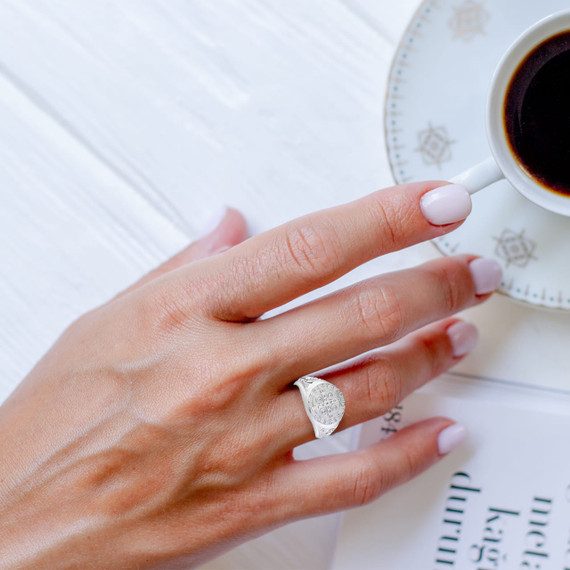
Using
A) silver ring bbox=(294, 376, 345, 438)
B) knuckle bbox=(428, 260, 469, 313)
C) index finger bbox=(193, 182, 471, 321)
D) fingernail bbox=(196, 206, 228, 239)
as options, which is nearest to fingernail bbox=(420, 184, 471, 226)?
index finger bbox=(193, 182, 471, 321)

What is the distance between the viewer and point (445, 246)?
787 millimetres

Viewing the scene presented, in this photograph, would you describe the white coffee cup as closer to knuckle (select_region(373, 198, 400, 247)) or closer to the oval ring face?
knuckle (select_region(373, 198, 400, 247))

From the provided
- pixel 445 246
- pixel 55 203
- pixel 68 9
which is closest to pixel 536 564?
pixel 445 246

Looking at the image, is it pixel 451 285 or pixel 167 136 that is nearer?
pixel 451 285

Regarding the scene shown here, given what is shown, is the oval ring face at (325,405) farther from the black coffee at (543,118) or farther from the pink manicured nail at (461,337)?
the black coffee at (543,118)

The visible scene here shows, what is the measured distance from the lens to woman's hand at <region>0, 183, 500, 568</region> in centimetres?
69

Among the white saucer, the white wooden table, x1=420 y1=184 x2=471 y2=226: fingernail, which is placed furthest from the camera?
the white wooden table

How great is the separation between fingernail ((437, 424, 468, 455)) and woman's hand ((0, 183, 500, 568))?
0.03 meters

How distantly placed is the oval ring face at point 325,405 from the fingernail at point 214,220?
0.29m

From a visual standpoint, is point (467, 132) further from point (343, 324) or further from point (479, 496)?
point (479, 496)

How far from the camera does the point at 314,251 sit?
678mm

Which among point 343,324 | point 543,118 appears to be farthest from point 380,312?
point 543,118

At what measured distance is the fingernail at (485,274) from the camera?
2.50ft

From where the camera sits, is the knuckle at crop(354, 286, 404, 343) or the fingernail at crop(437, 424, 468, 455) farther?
the fingernail at crop(437, 424, 468, 455)
